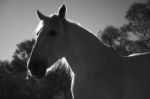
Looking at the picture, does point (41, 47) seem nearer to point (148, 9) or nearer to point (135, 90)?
point (135, 90)

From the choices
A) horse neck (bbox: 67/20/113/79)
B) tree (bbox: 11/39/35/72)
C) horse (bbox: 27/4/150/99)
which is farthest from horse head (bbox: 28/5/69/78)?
tree (bbox: 11/39/35/72)

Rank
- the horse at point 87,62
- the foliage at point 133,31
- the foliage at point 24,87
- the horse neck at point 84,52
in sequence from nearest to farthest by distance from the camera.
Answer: the horse at point 87,62
the horse neck at point 84,52
the foliage at point 133,31
the foliage at point 24,87

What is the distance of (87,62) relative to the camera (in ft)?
17.0

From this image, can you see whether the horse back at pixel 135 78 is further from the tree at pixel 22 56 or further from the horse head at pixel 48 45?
the tree at pixel 22 56

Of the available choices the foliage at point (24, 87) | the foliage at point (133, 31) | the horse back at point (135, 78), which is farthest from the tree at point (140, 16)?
the horse back at point (135, 78)

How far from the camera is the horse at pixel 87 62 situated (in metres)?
4.88

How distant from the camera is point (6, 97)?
39.6m

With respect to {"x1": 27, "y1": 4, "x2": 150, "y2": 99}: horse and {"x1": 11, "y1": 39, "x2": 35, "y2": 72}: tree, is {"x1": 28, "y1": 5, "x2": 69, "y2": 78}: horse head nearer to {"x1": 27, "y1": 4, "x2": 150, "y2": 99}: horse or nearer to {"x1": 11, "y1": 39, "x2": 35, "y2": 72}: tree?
{"x1": 27, "y1": 4, "x2": 150, "y2": 99}: horse

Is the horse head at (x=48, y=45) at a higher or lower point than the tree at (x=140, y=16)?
lower

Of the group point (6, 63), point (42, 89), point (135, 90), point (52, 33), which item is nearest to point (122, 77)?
point (135, 90)

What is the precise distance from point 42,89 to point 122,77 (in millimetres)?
35311

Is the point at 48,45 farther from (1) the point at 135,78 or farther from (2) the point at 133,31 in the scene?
(2) the point at 133,31

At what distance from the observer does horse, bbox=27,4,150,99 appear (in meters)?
4.88

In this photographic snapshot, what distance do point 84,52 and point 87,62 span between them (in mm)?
216
